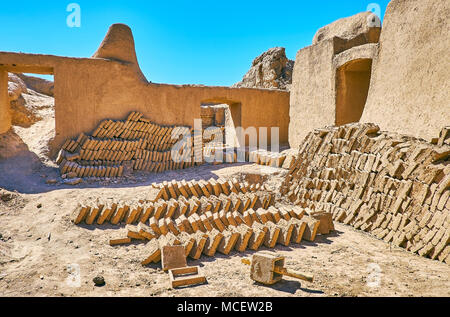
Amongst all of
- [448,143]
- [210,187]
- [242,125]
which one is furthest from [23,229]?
[242,125]

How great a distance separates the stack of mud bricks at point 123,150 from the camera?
788 centimetres

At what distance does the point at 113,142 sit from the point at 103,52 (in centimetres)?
279

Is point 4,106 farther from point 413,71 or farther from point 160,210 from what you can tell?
point 413,71

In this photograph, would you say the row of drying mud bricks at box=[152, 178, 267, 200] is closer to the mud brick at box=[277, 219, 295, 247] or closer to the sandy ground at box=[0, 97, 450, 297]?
the sandy ground at box=[0, 97, 450, 297]

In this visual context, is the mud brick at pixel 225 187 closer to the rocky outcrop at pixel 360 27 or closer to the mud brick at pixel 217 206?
the mud brick at pixel 217 206

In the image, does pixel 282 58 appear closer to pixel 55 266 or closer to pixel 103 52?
pixel 103 52

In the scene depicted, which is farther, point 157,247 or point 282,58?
point 282,58

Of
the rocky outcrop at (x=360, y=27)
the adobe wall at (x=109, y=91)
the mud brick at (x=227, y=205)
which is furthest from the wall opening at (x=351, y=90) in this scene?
the mud brick at (x=227, y=205)

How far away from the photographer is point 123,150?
848 cm

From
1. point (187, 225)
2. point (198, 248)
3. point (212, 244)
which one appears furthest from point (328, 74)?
point (198, 248)

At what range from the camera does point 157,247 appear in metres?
3.44

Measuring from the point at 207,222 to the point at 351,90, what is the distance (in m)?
6.68

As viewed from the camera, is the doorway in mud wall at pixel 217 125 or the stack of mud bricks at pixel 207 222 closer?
the stack of mud bricks at pixel 207 222

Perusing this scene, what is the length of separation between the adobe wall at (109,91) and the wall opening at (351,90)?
3.75 m
